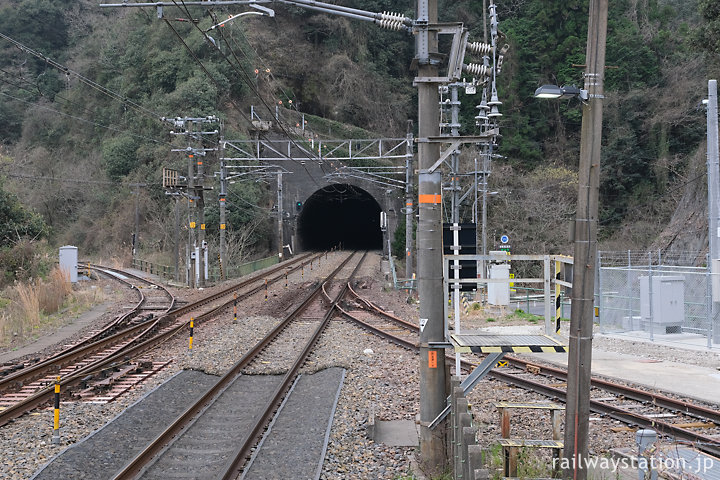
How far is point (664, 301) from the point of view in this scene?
16.2 meters

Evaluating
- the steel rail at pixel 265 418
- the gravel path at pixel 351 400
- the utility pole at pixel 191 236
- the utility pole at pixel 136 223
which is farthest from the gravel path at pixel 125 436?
the utility pole at pixel 136 223

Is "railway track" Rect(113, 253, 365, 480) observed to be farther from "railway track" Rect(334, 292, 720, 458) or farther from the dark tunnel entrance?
the dark tunnel entrance

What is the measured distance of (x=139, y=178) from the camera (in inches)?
1929

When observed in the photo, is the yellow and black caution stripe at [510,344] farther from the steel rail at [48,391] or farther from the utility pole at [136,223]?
the utility pole at [136,223]

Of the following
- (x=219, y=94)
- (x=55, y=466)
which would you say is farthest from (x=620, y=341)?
(x=219, y=94)

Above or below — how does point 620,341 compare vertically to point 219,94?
below

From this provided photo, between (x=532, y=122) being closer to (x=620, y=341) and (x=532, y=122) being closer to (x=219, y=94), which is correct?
(x=219, y=94)

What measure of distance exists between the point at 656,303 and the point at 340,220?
56.9 m

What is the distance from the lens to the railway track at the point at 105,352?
35.1ft

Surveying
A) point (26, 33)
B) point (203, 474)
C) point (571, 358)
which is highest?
point (26, 33)

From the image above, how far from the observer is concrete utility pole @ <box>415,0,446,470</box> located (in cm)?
766

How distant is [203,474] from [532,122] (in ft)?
144

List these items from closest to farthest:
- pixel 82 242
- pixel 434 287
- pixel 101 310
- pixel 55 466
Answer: pixel 55 466, pixel 434 287, pixel 101 310, pixel 82 242

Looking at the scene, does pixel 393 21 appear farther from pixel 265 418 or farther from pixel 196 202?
pixel 196 202
